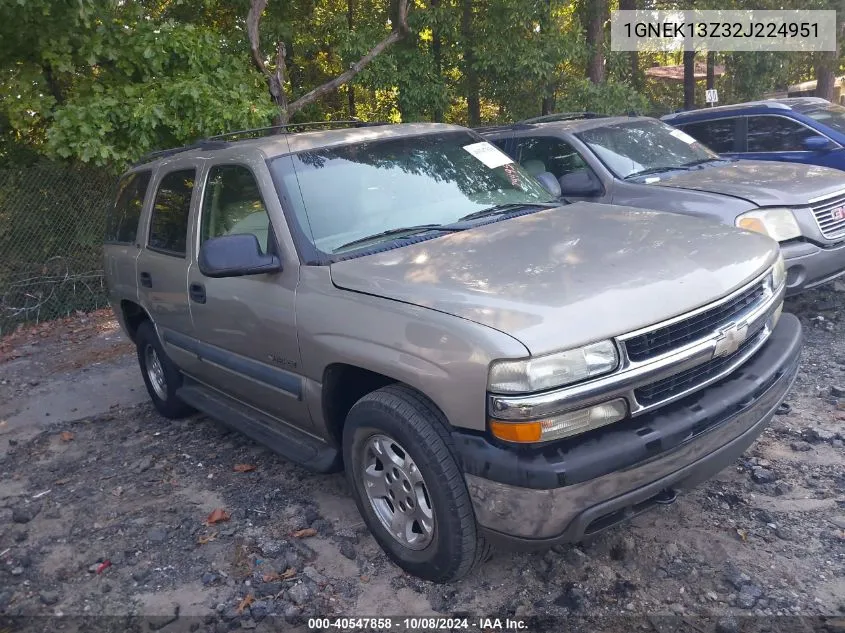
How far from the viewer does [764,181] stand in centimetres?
621

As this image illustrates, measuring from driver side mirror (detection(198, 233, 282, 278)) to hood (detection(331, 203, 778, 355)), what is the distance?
1.41ft

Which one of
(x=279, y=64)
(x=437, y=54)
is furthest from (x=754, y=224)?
(x=437, y=54)

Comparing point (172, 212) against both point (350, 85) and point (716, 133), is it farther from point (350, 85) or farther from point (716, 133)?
point (350, 85)

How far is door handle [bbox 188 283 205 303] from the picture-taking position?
172 inches

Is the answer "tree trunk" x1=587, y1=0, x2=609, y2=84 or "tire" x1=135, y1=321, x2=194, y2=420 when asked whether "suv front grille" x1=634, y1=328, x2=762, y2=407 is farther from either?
"tree trunk" x1=587, y1=0, x2=609, y2=84

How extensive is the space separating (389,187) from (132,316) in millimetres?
2807

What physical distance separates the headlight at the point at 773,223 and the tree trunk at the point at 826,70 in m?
15.9

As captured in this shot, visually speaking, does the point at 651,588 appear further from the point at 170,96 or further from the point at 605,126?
the point at 170,96

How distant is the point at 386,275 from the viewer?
3.29 meters

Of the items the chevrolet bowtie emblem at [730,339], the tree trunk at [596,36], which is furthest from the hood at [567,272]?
the tree trunk at [596,36]

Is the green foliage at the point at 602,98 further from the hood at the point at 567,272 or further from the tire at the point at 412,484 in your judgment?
the tire at the point at 412,484

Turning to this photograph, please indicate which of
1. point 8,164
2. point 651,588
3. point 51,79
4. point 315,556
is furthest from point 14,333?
point 651,588

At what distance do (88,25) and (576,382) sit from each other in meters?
7.51

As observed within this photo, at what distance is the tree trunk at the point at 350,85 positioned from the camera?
1356 centimetres
